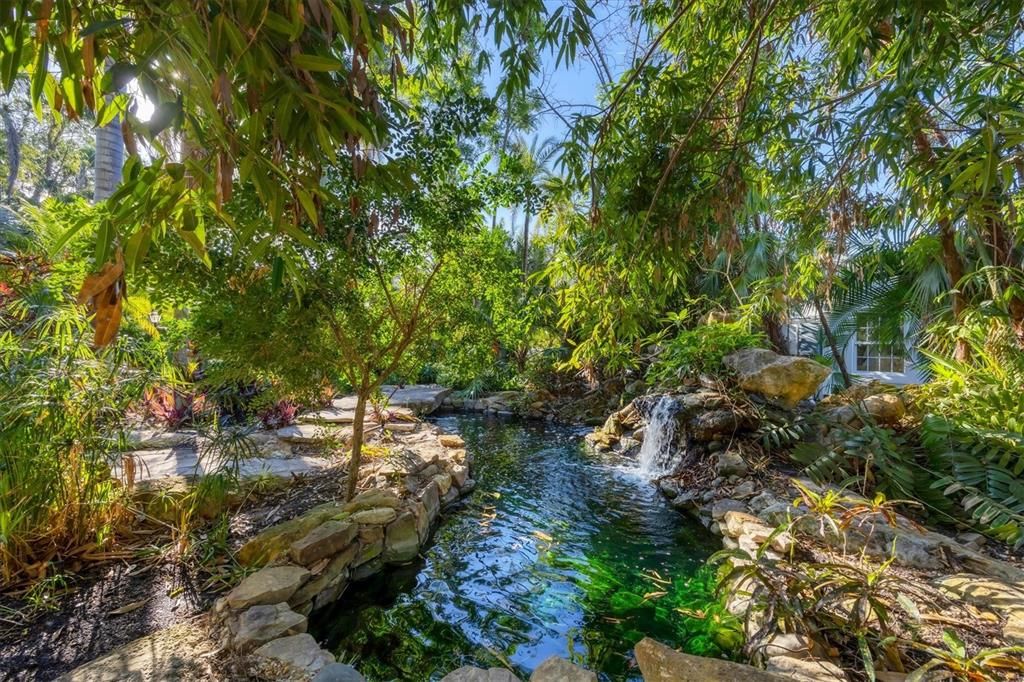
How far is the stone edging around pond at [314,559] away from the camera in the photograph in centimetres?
206

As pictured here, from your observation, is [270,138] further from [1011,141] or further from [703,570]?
[703,570]

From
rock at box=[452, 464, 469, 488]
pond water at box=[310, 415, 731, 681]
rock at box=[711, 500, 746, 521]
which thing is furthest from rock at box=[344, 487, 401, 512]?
rock at box=[711, 500, 746, 521]

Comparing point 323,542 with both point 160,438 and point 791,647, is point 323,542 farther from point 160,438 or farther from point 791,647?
point 160,438

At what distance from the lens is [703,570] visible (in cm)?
344

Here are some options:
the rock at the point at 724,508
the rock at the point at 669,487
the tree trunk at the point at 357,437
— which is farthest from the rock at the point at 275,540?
the rock at the point at 669,487

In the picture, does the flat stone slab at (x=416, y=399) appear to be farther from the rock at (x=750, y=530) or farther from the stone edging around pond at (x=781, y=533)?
the rock at (x=750, y=530)

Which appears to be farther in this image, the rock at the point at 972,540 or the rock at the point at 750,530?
the rock at the point at 972,540

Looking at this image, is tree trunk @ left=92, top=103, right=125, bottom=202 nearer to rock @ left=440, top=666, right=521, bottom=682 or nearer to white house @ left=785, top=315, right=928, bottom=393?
rock @ left=440, top=666, right=521, bottom=682

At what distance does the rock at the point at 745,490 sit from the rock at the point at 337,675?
13.3 feet

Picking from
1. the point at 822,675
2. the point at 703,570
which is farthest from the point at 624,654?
the point at 703,570

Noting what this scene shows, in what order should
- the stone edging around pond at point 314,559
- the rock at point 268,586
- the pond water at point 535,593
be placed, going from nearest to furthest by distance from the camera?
the stone edging around pond at point 314,559
the rock at point 268,586
the pond water at point 535,593

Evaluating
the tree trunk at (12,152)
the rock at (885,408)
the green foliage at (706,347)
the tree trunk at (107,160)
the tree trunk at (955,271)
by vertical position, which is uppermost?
the tree trunk at (12,152)

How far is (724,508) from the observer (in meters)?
4.38

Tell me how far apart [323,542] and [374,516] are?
1.70 ft
